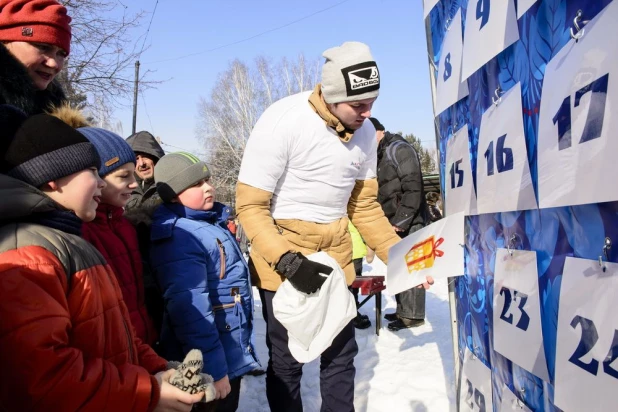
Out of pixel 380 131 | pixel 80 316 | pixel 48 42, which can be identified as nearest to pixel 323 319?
pixel 80 316

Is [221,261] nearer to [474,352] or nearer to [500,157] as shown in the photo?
[474,352]

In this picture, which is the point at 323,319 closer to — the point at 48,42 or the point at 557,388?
the point at 557,388

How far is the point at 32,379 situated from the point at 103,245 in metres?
0.82

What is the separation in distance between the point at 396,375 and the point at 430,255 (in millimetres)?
1922

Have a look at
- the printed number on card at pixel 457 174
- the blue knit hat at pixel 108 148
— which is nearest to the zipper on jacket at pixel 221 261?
the blue knit hat at pixel 108 148

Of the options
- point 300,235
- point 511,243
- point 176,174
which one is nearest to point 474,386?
point 511,243

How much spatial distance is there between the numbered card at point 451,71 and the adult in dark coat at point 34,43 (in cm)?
166

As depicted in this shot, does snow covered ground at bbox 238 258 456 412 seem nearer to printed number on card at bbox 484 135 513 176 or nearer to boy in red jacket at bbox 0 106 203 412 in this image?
printed number on card at bbox 484 135 513 176

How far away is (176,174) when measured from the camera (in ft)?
7.29

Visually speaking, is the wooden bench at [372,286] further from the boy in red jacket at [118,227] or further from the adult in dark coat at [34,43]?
the adult in dark coat at [34,43]

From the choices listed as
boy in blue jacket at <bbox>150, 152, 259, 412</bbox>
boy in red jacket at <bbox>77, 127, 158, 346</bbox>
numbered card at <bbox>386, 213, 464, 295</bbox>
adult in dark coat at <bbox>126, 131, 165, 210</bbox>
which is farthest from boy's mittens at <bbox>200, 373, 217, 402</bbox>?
adult in dark coat at <bbox>126, 131, 165, 210</bbox>

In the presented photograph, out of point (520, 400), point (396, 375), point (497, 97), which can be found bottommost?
point (396, 375)

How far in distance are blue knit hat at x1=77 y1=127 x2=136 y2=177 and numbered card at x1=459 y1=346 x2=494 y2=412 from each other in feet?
5.31

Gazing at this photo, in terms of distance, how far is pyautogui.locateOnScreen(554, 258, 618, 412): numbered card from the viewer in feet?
3.30
